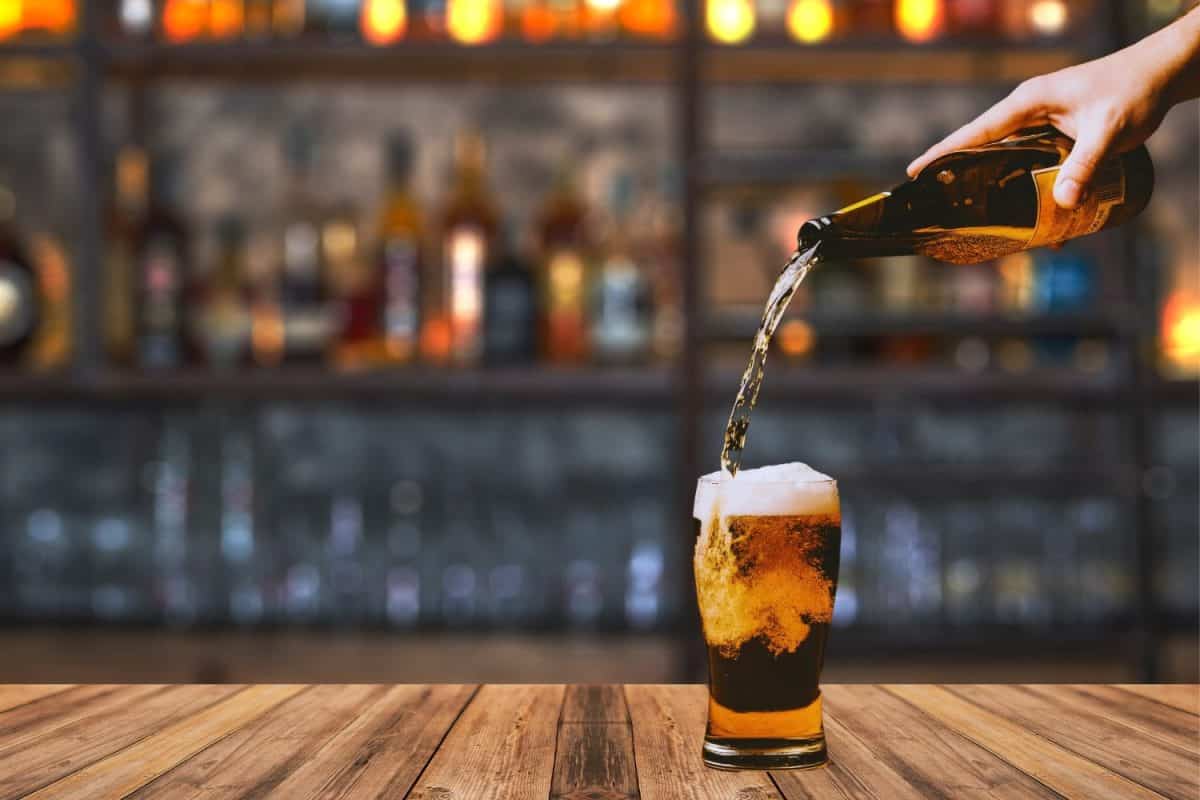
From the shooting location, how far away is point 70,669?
1653 millimetres

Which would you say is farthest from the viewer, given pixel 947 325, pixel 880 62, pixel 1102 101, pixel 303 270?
pixel 303 270

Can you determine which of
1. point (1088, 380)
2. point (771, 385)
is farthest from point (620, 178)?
point (1088, 380)

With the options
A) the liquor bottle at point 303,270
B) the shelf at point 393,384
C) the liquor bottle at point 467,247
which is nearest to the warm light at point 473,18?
the liquor bottle at point 467,247

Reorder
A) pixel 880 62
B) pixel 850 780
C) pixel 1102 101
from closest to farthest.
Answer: pixel 850 780, pixel 1102 101, pixel 880 62

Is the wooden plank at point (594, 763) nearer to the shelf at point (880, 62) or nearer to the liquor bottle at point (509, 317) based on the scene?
the liquor bottle at point (509, 317)

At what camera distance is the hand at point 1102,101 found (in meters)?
0.66

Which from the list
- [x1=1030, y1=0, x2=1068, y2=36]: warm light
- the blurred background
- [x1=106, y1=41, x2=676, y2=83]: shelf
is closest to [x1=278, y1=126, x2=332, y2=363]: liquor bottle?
the blurred background

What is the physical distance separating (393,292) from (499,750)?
1.20 meters

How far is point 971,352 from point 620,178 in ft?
2.11

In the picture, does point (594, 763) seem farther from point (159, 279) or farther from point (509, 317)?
point (159, 279)

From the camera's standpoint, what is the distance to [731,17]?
179 cm

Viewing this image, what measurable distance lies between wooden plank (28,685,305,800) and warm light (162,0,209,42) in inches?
53.0

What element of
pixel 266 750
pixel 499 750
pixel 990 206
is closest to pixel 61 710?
pixel 266 750

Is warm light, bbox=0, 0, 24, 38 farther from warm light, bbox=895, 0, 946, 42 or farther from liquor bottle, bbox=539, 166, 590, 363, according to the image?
warm light, bbox=895, 0, 946, 42
